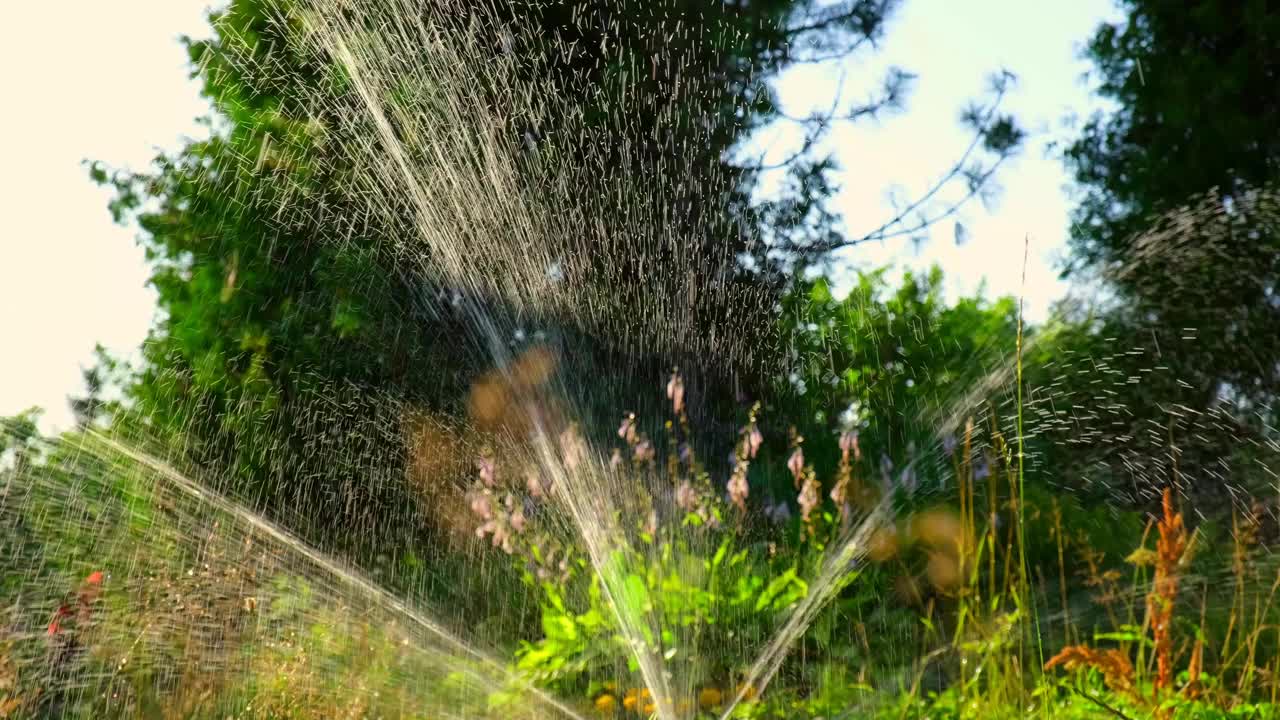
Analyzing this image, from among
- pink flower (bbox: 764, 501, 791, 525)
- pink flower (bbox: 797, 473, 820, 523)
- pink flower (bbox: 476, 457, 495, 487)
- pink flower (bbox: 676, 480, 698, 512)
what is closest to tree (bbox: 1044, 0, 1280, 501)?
pink flower (bbox: 764, 501, 791, 525)

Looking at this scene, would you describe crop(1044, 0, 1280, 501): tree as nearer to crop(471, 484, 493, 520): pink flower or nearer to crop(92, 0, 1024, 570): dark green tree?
crop(92, 0, 1024, 570): dark green tree

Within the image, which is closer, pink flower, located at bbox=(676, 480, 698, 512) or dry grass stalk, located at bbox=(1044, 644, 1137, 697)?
dry grass stalk, located at bbox=(1044, 644, 1137, 697)

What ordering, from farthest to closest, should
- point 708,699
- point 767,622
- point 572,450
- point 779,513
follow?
1. point 572,450
2. point 779,513
3. point 767,622
4. point 708,699

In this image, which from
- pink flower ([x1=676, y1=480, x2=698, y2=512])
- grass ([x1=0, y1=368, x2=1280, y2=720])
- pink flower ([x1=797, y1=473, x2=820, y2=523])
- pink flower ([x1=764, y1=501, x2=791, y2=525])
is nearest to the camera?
grass ([x1=0, y1=368, x2=1280, y2=720])

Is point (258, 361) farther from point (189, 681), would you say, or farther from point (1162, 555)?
point (1162, 555)

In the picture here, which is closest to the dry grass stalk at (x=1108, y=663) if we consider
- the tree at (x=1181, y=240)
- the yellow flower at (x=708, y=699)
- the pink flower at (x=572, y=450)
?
the yellow flower at (x=708, y=699)

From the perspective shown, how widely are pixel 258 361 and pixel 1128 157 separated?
5.35m

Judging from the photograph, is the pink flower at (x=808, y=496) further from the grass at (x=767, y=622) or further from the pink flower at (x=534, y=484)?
the pink flower at (x=534, y=484)

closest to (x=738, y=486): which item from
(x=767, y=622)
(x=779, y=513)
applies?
(x=779, y=513)

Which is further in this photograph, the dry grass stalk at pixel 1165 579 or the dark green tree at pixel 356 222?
the dark green tree at pixel 356 222

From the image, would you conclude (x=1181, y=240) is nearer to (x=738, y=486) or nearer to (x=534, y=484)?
(x=738, y=486)

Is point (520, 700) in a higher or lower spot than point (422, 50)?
lower

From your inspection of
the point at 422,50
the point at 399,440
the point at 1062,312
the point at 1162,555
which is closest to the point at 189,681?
the point at 399,440

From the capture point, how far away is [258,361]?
203 inches
